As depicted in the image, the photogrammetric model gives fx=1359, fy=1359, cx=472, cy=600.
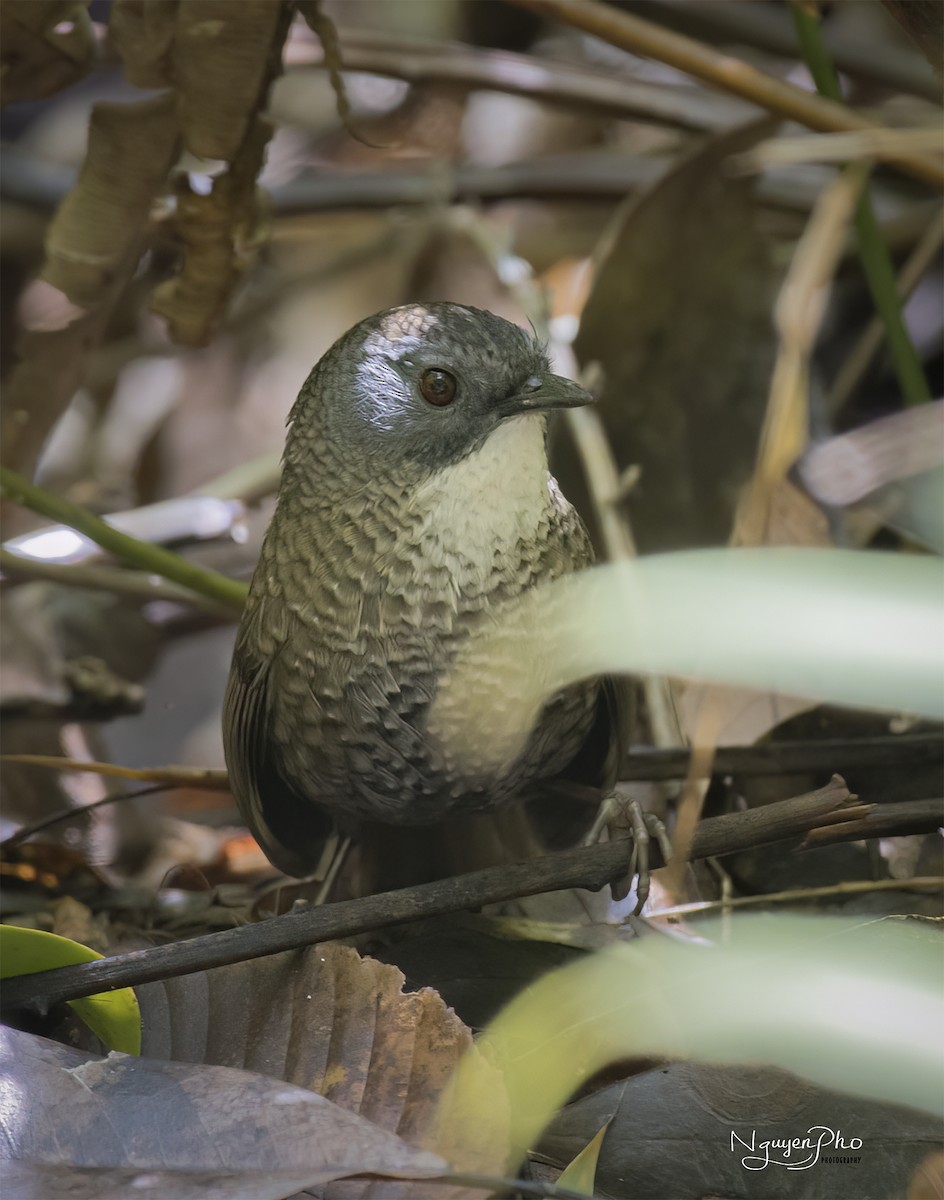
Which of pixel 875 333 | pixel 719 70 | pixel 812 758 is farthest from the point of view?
pixel 875 333

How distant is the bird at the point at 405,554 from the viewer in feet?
7.21

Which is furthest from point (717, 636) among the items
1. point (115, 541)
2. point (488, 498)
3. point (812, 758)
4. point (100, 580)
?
point (100, 580)

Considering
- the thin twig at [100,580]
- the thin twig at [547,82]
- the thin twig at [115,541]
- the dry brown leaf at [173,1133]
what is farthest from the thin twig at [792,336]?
the thin twig at [547,82]

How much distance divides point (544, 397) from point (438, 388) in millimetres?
177

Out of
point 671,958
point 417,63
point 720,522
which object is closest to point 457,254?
point 417,63

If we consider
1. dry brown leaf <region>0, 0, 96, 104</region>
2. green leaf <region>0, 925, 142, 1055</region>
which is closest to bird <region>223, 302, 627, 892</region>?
green leaf <region>0, 925, 142, 1055</region>

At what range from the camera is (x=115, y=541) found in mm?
2797

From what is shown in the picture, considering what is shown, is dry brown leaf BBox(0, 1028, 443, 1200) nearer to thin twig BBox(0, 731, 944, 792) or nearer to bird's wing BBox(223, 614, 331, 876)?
bird's wing BBox(223, 614, 331, 876)

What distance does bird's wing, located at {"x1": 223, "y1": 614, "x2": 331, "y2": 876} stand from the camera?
2.41m

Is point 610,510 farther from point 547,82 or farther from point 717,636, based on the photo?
point 547,82

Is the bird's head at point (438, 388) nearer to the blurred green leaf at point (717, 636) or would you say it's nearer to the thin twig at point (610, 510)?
the blurred green leaf at point (717, 636)

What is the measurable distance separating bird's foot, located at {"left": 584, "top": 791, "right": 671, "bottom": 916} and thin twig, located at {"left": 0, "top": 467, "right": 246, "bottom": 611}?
36.7 inches

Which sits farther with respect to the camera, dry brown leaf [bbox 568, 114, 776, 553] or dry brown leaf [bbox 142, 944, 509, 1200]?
dry brown leaf [bbox 568, 114, 776, 553]

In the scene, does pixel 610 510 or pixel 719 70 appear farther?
pixel 610 510
